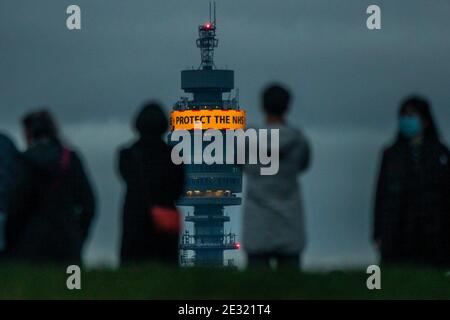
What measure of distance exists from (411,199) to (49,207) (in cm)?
378

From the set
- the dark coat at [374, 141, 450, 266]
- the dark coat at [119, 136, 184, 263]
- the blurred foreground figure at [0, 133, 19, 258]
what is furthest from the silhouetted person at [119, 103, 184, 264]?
the dark coat at [374, 141, 450, 266]

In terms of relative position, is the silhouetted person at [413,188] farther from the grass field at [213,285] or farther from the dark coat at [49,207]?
the dark coat at [49,207]

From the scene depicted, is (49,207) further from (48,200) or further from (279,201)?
(279,201)

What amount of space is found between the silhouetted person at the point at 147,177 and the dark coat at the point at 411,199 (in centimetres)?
214

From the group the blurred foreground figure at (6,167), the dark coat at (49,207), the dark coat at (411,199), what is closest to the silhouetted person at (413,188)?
the dark coat at (411,199)

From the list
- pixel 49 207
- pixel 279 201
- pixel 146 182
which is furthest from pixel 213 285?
pixel 49 207

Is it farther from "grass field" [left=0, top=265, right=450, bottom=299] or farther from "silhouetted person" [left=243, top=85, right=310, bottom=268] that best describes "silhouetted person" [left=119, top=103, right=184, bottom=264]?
"silhouetted person" [left=243, top=85, right=310, bottom=268]

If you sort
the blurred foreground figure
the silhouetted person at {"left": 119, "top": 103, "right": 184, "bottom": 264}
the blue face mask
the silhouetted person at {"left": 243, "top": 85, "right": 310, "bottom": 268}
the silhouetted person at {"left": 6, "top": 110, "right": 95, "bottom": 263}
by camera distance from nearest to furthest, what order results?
the silhouetted person at {"left": 243, "top": 85, "right": 310, "bottom": 268} < the silhouetted person at {"left": 6, "top": 110, "right": 95, "bottom": 263} < the silhouetted person at {"left": 119, "top": 103, "right": 184, "bottom": 264} < the blue face mask < the blurred foreground figure

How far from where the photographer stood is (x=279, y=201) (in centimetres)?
1579

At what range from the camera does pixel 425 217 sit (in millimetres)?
17109

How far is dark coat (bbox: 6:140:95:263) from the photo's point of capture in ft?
53.0

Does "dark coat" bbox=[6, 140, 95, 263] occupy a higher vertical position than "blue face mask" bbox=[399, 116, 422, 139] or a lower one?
lower

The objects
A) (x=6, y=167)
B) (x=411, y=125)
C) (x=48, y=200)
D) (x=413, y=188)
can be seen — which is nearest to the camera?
(x=48, y=200)

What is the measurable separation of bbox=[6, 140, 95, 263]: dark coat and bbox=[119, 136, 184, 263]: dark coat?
0.41 metres
